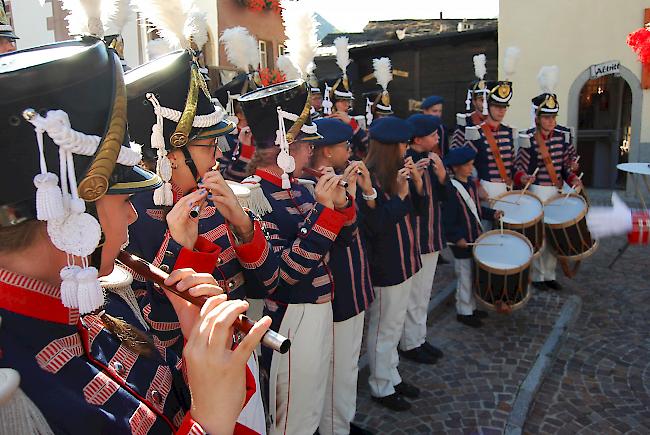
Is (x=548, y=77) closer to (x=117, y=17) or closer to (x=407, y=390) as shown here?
(x=407, y=390)

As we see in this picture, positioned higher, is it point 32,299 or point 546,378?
point 32,299

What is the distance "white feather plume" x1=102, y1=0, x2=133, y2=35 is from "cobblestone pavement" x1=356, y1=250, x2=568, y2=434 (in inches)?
149

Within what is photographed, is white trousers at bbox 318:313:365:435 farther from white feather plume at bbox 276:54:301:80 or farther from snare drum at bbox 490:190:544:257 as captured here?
white feather plume at bbox 276:54:301:80

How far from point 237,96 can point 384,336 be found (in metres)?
3.63

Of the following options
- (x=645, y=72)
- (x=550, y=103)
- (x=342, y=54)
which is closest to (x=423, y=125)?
(x=550, y=103)

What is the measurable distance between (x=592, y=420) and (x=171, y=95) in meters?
3.84

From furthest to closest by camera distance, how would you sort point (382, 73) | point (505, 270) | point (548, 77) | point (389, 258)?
1. point (382, 73)
2. point (548, 77)
3. point (505, 270)
4. point (389, 258)

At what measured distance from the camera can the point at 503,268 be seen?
16.8ft

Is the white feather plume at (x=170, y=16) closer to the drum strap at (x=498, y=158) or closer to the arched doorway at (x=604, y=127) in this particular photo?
the drum strap at (x=498, y=158)

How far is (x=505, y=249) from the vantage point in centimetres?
533

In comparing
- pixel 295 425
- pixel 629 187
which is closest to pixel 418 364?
pixel 295 425

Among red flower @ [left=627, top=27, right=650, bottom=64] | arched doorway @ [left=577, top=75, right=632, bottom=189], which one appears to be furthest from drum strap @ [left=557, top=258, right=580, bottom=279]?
arched doorway @ [left=577, top=75, right=632, bottom=189]

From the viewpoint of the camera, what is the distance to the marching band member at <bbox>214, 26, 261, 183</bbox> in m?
5.84

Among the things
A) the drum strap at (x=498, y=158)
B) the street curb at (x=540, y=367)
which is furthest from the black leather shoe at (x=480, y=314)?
the drum strap at (x=498, y=158)
